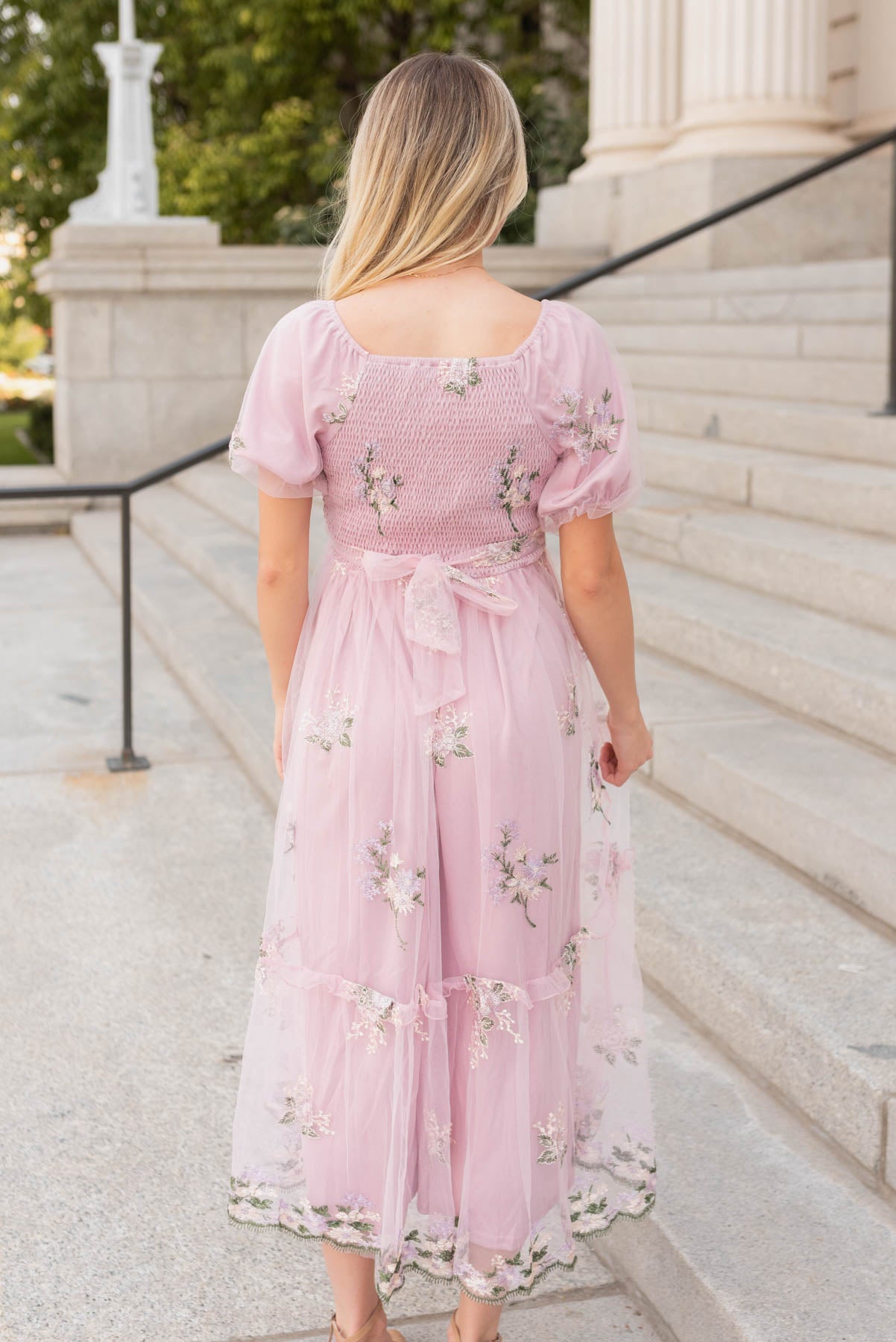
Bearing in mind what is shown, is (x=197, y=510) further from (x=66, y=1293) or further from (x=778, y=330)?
(x=66, y=1293)

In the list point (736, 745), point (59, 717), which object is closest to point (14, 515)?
point (59, 717)

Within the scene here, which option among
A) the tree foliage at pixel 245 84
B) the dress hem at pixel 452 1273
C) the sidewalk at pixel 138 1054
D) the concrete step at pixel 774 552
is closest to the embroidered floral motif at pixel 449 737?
the dress hem at pixel 452 1273

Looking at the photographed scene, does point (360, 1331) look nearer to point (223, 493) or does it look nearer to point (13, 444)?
point (223, 493)

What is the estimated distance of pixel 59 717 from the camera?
6570 millimetres

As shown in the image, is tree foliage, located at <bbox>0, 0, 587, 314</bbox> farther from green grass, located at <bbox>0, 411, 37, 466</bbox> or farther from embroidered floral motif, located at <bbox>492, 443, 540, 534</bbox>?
embroidered floral motif, located at <bbox>492, 443, 540, 534</bbox>

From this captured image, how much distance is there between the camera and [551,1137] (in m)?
2.41

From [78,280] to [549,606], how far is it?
9949 mm

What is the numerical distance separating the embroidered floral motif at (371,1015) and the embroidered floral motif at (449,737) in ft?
1.20

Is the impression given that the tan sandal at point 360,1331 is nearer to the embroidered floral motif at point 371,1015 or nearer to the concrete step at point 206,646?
the embroidered floral motif at point 371,1015

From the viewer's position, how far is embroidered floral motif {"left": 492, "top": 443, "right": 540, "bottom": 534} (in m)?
2.24

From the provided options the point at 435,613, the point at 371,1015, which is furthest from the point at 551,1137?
the point at 435,613

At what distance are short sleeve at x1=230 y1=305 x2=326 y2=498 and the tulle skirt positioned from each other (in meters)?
0.17

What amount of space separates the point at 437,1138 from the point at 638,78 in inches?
433

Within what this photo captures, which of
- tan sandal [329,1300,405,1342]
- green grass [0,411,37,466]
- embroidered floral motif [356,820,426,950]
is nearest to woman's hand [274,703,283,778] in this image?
embroidered floral motif [356,820,426,950]
